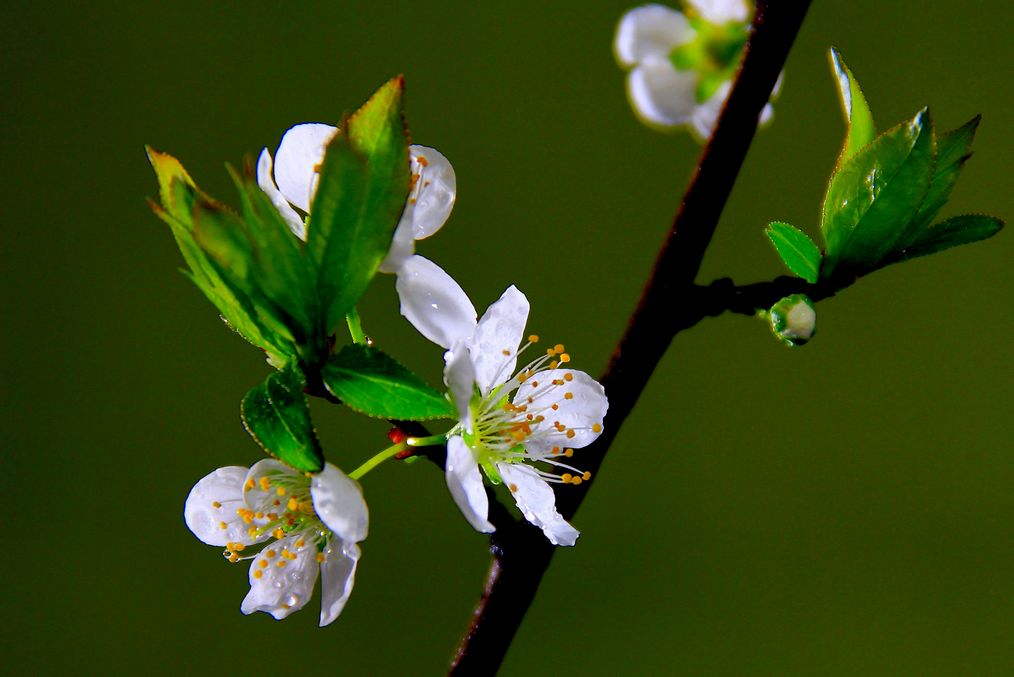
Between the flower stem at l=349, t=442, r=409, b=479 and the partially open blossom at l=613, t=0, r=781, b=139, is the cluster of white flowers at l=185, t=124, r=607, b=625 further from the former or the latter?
the partially open blossom at l=613, t=0, r=781, b=139

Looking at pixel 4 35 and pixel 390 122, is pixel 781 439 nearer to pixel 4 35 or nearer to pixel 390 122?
pixel 4 35

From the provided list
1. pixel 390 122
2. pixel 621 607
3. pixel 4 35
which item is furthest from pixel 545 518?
pixel 4 35

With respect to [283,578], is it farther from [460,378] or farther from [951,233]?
[951,233]

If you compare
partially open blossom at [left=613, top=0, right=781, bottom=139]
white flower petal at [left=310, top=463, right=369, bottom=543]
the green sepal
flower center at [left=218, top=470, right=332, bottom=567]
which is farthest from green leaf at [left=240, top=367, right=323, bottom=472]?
partially open blossom at [left=613, top=0, right=781, bottom=139]

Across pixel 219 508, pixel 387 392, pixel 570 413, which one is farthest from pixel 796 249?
pixel 219 508

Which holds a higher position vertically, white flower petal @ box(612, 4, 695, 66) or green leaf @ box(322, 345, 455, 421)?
white flower petal @ box(612, 4, 695, 66)
